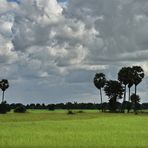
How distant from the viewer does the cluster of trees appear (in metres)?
169

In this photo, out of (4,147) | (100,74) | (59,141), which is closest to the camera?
(4,147)

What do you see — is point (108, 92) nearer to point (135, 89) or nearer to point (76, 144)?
point (135, 89)

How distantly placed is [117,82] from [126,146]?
481 feet

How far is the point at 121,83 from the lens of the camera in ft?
584

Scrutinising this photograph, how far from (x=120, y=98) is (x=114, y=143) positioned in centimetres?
14473

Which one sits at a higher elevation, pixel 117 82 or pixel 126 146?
pixel 117 82

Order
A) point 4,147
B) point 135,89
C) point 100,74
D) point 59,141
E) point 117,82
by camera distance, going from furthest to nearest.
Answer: point 100,74
point 117,82
point 135,89
point 59,141
point 4,147

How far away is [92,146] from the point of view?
3569 centimetres

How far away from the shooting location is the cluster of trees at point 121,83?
16925 cm

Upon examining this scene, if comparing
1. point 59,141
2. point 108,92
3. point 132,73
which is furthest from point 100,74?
point 59,141

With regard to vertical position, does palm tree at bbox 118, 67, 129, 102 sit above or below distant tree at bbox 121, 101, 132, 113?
above

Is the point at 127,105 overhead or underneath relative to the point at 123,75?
underneath

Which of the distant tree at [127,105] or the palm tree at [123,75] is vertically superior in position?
the palm tree at [123,75]

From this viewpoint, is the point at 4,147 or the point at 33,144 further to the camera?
the point at 33,144
